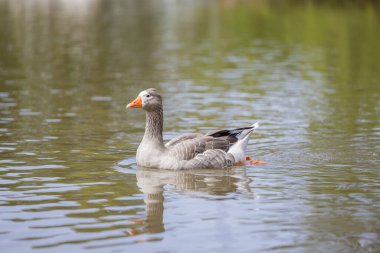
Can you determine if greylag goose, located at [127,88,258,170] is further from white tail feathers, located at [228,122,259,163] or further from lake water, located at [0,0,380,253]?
lake water, located at [0,0,380,253]

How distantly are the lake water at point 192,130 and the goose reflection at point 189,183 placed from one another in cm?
4

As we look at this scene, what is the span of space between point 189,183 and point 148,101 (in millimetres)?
2416

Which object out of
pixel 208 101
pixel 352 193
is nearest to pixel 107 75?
pixel 208 101

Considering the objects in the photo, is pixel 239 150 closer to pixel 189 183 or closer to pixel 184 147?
pixel 184 147

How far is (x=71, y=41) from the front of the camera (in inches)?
1858

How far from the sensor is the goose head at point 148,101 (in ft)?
54.3

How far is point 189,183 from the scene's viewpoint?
15039 millimetres

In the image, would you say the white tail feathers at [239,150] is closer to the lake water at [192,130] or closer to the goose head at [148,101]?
the lake water at [192,130]

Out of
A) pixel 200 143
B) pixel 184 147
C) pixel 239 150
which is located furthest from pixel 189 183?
pixel 239 150

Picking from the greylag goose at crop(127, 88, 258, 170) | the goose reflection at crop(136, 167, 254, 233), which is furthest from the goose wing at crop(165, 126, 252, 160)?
the goose reflection at crop(136, 167, 254, 233)

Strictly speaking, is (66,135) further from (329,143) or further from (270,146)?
(329,143)

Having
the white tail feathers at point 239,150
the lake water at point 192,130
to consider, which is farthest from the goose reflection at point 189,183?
the white tail feathers at point 239,150

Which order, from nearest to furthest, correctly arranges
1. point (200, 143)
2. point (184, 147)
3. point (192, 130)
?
point (184, 147), point (200, 143), point (192, 130)

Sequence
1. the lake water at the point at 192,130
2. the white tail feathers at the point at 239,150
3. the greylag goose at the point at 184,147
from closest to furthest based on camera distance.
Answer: the lake water at the point at 192,130 → the greylag goose at the point at 184,147 → the white tail feathers at the point at 239,150
